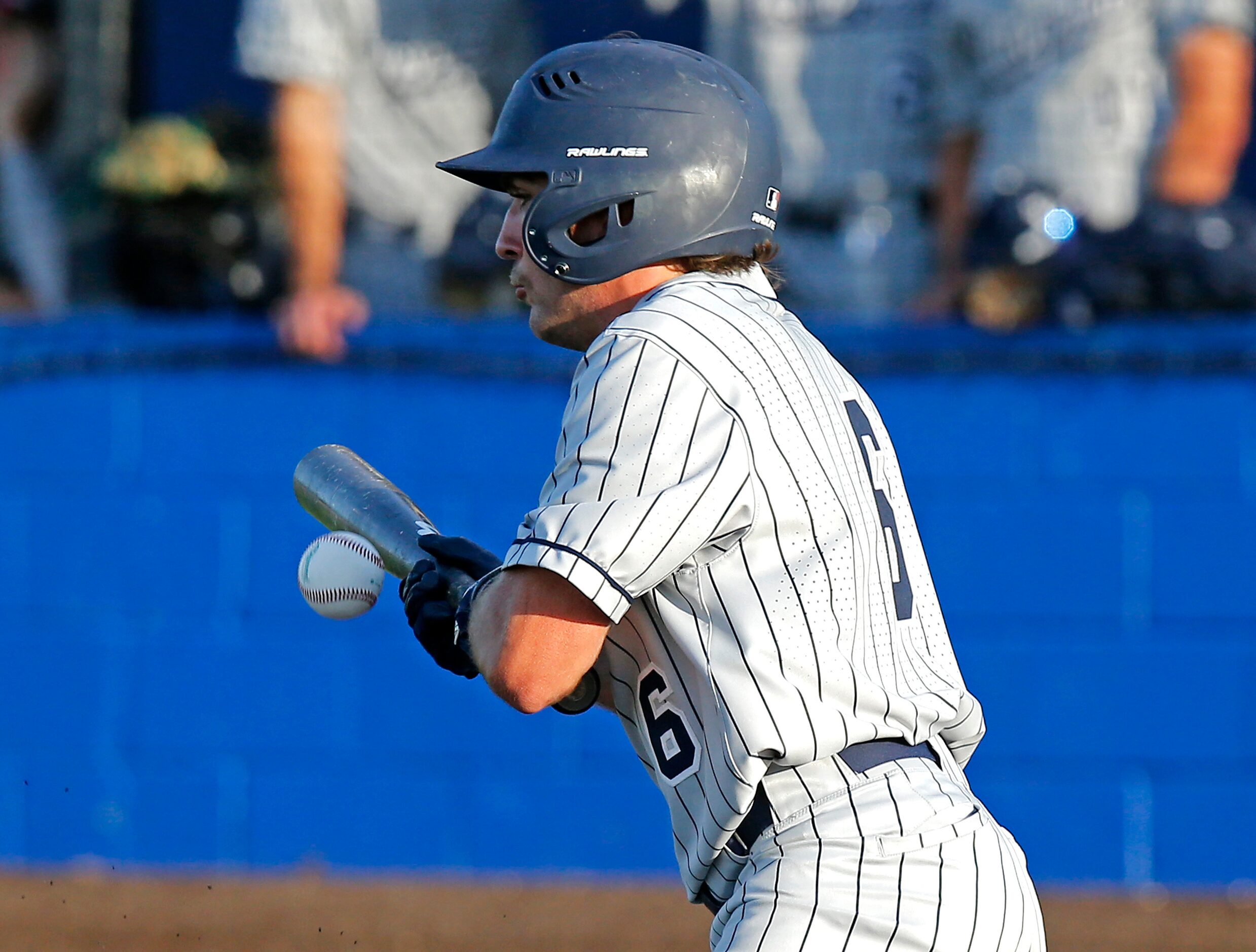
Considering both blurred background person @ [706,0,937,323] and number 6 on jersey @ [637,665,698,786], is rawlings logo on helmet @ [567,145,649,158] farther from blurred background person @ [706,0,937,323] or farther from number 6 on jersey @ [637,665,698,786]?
blurred background person @ [706,0,937,323]

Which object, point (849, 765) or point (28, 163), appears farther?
point (28, 163)

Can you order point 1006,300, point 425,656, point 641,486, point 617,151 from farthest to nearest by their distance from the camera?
point 425,656 → point 1006,300 → point 617,151 → point 641,486

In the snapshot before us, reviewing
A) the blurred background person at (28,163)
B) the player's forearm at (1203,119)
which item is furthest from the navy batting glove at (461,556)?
the blurred background person at (28,163)

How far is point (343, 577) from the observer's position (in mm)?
2340

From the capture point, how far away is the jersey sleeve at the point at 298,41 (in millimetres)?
5504

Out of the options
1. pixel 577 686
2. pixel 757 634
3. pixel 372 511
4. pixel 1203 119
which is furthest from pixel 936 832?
pixel 1203 119

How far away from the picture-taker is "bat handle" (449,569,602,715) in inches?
84.1

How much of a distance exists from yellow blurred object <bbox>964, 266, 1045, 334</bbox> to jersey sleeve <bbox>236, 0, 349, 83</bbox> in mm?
2267

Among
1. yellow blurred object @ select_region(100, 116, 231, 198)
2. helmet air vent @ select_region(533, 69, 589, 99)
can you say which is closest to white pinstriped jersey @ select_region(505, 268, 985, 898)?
helmet air vent @ select_region(533, 69, 589, 99)

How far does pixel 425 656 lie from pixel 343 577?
125 inches

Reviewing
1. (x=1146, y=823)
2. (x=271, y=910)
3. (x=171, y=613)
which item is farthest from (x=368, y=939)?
(x=1146, y=823)

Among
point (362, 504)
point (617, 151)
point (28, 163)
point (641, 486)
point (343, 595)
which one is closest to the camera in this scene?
point (641, 486)

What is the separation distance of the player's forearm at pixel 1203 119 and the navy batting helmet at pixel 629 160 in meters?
3.39

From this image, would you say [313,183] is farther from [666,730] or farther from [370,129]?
[666,730]
